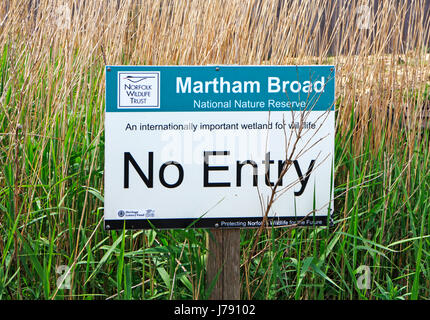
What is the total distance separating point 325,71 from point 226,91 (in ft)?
0.93

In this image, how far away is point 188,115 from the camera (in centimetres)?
160

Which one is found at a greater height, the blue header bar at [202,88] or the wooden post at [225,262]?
the blue header bar at [202,88]

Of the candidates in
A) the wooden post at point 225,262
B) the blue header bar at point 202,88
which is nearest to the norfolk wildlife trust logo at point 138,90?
the blue header bar at point 202,88

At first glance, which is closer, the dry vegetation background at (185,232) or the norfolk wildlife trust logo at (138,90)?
the norfolk wildlife trust logo at (138,90)

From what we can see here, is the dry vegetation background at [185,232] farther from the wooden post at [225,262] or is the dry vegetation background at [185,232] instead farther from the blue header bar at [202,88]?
the blue header bar at [202,88]

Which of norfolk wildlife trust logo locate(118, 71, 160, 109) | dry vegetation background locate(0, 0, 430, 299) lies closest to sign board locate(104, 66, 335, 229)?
norfolk wildlife trust logo locate(118, 71, 160, 109)

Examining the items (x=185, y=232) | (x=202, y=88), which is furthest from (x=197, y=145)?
(x=185, y=232)

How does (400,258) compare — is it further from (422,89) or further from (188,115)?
(188,115)

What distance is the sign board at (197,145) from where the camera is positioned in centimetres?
159

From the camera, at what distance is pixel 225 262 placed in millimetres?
1660

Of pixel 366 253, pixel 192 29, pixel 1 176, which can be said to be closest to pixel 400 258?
pixel 366 253

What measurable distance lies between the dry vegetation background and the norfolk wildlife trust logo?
1.27 feet

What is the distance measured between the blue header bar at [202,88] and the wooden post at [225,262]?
342mm
